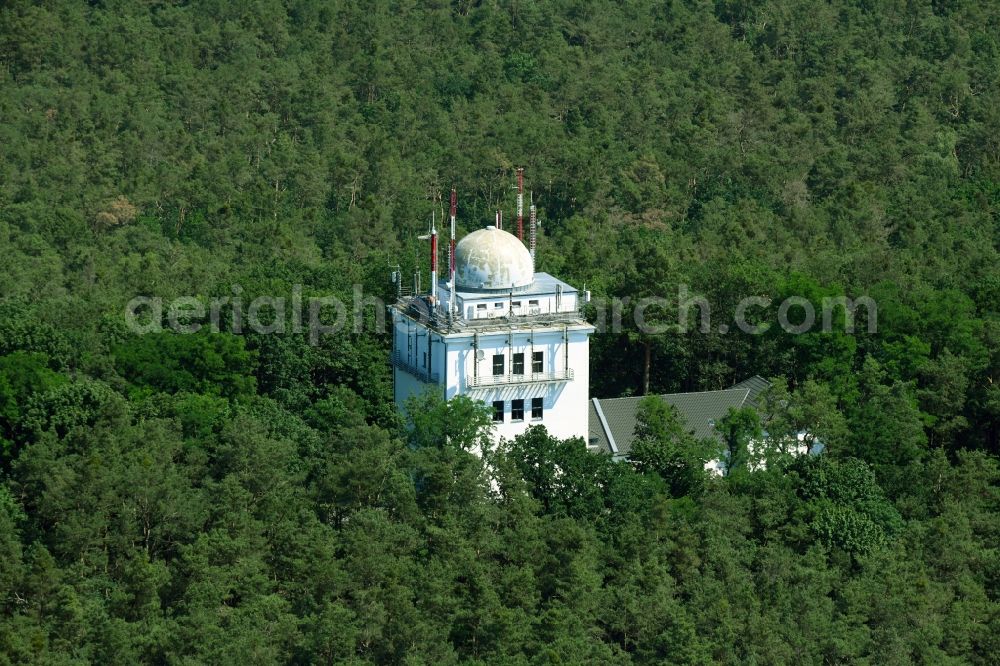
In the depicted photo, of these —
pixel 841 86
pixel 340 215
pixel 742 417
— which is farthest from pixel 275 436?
pixel 841 86

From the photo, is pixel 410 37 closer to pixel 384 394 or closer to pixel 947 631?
pixel 384 394

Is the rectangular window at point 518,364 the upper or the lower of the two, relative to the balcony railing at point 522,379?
upper

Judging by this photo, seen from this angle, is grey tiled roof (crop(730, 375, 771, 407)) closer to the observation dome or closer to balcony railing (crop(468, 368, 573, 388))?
balcony railing (crop(468, 368, 573, 388))

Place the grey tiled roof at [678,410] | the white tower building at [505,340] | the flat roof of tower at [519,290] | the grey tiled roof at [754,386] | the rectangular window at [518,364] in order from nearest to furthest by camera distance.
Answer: the white tower building at [505,340] < the rectangular window at [518,364] < the flat roof of tower at [519,290] < the grey tiled roof at [678,410] < the grey tiled roof at [754,386]

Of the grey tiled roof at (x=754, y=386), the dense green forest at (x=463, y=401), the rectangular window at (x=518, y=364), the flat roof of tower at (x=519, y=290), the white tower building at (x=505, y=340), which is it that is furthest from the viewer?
the grey tiled roof at (x=754, y=386)

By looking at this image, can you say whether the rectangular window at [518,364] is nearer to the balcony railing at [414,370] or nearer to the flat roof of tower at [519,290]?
the flat roof of tower at [519,290]

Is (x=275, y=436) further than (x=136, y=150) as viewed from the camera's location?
No

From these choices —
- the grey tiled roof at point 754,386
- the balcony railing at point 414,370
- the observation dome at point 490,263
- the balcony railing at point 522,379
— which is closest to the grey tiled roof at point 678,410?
the grey tiled roof at point 754,386
